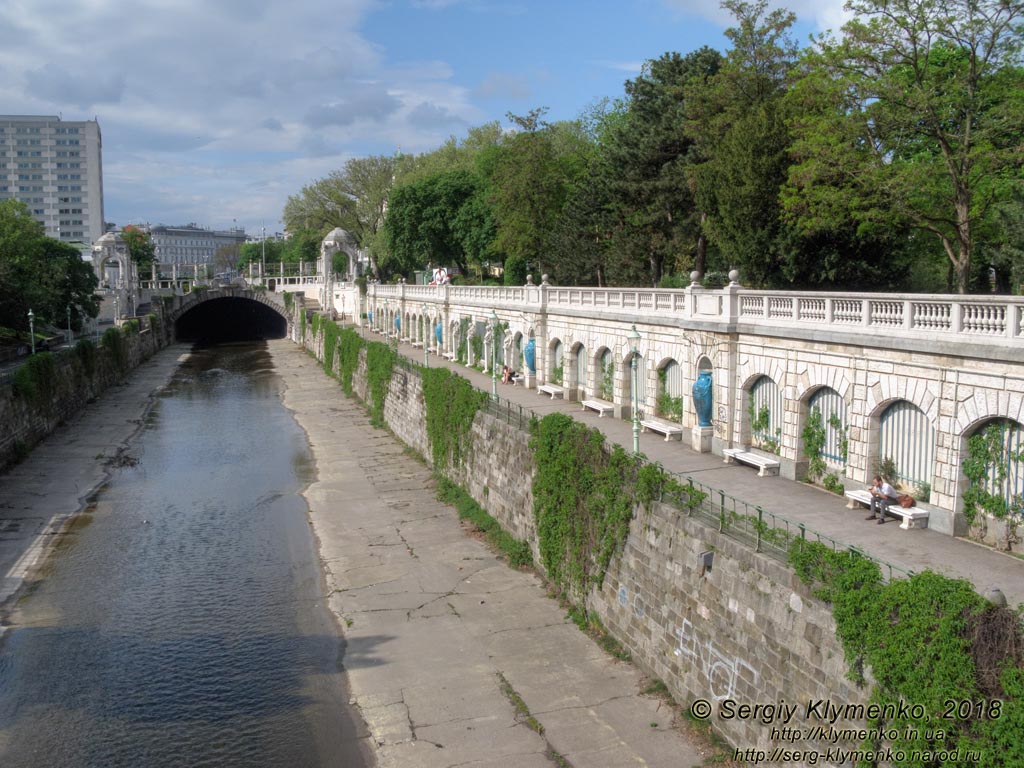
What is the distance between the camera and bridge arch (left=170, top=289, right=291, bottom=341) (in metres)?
114

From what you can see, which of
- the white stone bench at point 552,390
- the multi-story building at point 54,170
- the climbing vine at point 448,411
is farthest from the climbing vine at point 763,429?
the multi-story building at point 54,170

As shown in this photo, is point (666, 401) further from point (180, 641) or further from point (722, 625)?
point (180, 641)

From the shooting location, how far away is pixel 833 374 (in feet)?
67.6

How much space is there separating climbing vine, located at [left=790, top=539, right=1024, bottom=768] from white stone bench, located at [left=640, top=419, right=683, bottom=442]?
14.1 metres

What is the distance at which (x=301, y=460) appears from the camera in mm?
39969

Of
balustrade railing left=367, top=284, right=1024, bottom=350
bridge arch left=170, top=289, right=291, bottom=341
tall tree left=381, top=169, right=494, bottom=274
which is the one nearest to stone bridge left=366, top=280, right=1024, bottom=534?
balustrade railing left=367, top=284, right=1024, bottom=350

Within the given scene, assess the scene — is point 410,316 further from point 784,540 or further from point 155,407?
point 784,540

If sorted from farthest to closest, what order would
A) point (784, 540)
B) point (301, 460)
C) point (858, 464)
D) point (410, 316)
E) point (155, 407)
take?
point (410, 316), point (155, 407), point (301, 460), point (858, 464), point (784, 540)

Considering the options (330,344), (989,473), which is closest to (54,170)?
(330,344)

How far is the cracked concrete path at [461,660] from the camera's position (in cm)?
1576

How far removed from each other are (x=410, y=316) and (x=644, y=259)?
24.1 metres

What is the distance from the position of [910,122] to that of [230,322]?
370 feet

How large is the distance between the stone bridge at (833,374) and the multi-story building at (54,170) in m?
158

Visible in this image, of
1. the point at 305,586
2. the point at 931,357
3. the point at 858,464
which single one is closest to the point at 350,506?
the point at 305,586
